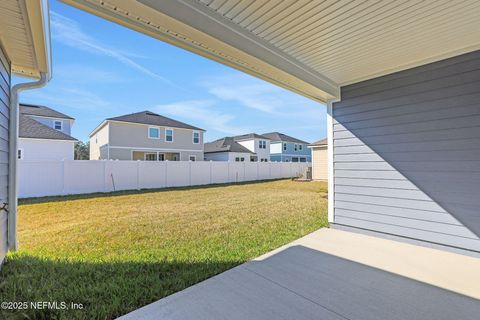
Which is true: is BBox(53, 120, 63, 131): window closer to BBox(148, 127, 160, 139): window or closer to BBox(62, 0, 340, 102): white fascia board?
BBox(148, 127, 160, 139): window

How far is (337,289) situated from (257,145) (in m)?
28.4

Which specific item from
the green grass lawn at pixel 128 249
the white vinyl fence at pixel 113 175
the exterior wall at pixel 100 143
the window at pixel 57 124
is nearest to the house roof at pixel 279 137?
the white vinyl fence at pixel 113 175

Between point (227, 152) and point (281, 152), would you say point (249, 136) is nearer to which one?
point (281, 152)

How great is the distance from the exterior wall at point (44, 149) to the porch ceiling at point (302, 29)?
16.3 meters

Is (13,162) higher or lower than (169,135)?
lower

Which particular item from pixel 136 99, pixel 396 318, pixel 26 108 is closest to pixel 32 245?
pixel 396 318

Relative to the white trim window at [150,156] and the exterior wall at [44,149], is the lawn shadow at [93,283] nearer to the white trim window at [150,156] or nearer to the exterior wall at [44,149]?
the exterior wall at [44,149]

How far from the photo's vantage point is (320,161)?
16.6 meters

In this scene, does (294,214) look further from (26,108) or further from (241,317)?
(26,108)

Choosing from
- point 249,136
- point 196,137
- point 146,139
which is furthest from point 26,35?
point 249,136

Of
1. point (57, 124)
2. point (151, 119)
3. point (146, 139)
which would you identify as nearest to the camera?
point (146, 139)

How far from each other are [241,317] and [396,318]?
1.32m

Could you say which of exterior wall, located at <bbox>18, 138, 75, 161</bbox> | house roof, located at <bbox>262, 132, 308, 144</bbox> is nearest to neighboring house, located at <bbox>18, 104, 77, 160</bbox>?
exterior wall, located at <bbox>18, 138, 75, 161</bbox>

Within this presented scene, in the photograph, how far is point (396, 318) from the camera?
2021mm
